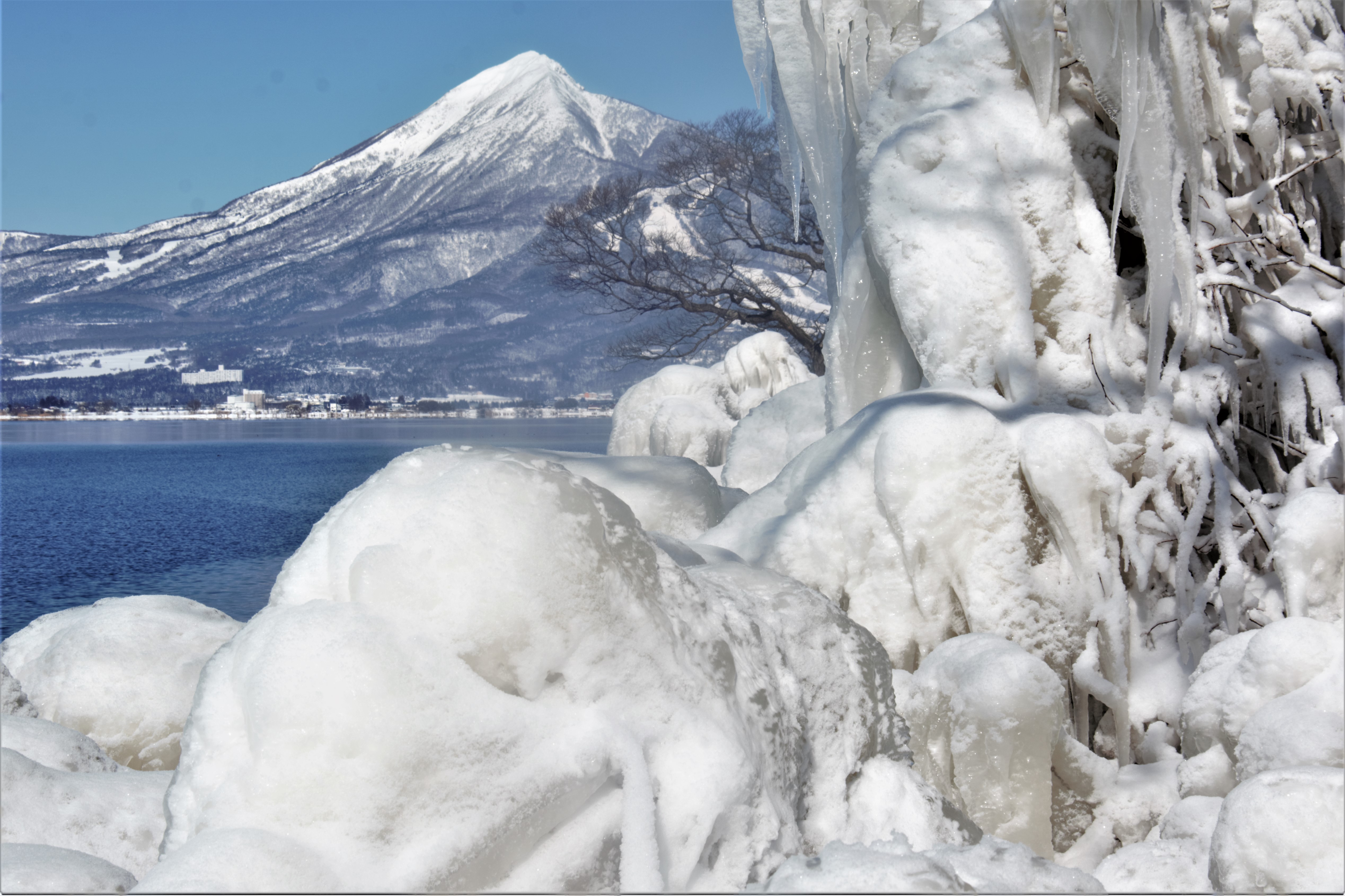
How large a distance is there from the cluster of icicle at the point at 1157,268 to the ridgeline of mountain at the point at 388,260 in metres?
75.9

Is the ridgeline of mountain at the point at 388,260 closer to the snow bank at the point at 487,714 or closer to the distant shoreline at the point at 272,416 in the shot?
the distant shoreline at the point at 272,416

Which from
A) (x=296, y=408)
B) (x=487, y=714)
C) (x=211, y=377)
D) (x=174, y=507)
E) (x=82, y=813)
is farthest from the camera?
(x=211, y=377)

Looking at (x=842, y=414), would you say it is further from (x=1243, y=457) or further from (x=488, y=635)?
(x=488, y=635)

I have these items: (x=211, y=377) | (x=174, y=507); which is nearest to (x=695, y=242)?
(x=174, y=507)

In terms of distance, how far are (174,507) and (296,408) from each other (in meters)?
44.9

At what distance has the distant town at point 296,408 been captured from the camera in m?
58.8

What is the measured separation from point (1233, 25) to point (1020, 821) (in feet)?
10.1

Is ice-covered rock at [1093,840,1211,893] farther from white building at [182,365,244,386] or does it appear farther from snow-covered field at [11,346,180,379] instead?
snow-covered field at [11,346,180,379]

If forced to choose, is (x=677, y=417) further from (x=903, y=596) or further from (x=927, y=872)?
(x=927, y=872)

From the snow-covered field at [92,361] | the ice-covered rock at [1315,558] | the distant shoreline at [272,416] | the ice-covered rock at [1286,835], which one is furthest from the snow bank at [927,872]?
the snow-covered field at [92,361]

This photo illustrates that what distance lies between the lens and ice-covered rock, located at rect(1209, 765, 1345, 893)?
4.90 ft

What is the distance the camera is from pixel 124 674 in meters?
2.90

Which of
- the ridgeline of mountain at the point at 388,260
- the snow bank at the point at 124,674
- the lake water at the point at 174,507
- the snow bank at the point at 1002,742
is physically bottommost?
the lake water at the point at 174,507

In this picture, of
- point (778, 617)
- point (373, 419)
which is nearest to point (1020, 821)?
point (778, 617)
